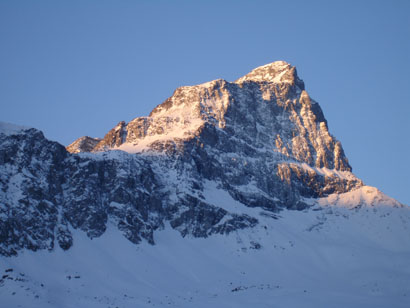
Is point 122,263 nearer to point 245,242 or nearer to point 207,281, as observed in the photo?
point 207,281

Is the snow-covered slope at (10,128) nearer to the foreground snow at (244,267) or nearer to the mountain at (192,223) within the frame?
the mountain at (192,223)

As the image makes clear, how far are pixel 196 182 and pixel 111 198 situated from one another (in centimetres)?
2704

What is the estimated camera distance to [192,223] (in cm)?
15425

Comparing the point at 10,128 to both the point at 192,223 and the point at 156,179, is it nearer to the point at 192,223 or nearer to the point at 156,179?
the point at 156,179

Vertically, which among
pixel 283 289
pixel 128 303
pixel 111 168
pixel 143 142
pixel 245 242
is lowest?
pixel 128 303

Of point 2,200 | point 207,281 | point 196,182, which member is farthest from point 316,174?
point 2,200

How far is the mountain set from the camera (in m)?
118

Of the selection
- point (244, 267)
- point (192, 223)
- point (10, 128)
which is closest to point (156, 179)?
point (192, 223)

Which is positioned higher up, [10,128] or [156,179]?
[156,179]

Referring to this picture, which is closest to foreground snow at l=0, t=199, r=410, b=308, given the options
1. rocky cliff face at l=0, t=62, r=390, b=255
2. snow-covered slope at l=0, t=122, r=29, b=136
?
rocky cliff face at l=0, t=62, r=390, b=255

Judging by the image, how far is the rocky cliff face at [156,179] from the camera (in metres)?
129

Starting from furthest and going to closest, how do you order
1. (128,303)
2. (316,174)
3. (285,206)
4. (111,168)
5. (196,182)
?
(316,174) < (285,206) < (196,182) < (111,168) < (128,303)

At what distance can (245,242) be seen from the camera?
154 metres

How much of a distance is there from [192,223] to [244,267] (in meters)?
18.1
